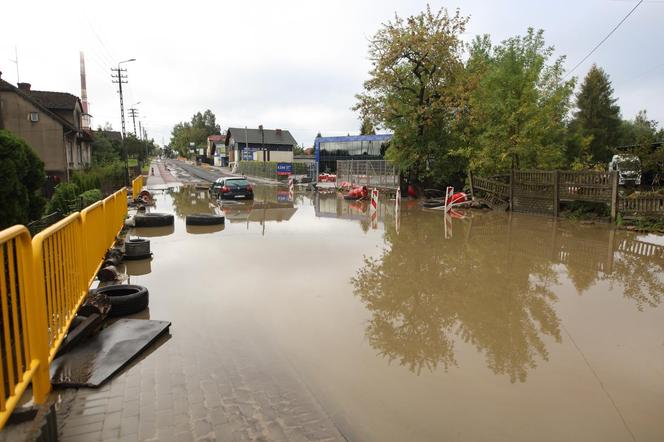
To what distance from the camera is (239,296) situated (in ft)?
24.5

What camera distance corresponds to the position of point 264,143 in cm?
8825

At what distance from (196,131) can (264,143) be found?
70.2 meters

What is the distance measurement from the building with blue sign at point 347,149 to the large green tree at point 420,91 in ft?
75.9

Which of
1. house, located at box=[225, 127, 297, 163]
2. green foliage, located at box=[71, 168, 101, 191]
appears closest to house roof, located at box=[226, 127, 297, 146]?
house, located at box=[225, 127, 297, 163]

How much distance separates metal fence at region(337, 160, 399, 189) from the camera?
3106 cm

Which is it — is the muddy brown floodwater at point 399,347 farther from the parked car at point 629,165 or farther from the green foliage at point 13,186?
the parked car at point 629,165

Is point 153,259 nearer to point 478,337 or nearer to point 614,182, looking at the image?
point 478,337

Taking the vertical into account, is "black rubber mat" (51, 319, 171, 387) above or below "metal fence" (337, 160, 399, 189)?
below

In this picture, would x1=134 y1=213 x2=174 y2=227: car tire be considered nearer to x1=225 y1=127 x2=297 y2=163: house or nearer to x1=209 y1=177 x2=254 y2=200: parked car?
x1=209 y1=177 x2=254 y2=200: parked car

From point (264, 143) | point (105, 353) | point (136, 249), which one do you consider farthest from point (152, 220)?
point (264, 143)

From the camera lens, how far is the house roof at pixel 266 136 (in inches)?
3516

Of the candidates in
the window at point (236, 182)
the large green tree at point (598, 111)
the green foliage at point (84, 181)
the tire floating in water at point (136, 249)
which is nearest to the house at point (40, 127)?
the green foliage at point (84, 181)

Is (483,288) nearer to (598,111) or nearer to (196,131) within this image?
(598,111)

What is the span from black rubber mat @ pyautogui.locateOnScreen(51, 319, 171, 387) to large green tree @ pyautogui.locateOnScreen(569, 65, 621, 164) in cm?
5397
